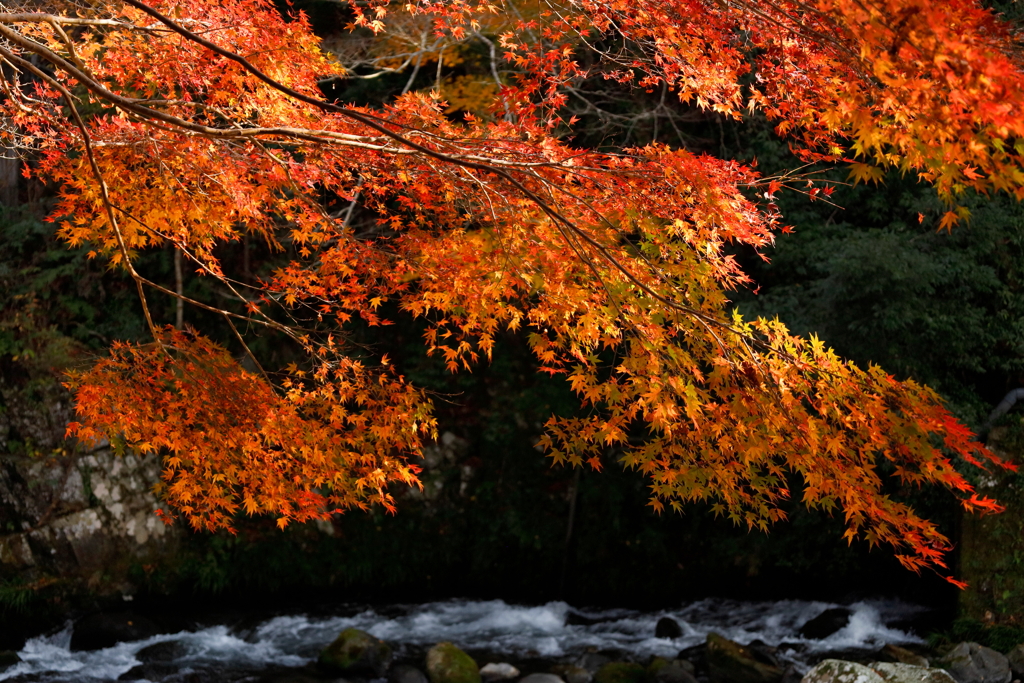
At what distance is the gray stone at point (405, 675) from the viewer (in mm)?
7098

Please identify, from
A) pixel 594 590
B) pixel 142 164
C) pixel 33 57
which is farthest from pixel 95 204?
pixel 33 57

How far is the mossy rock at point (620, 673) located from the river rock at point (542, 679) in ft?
1.29

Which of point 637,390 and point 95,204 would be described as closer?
point 637,390

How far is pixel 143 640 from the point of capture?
7.89 meters

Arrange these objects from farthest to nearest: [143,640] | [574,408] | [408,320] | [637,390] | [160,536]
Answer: [408,320], [574,408], [160,536], [143,640], [637,390]

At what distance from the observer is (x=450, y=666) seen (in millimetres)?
7246

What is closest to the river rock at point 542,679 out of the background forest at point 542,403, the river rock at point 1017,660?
the background forest at point 542,403

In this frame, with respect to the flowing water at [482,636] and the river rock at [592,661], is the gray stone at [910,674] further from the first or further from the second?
the river rock at [592,661]

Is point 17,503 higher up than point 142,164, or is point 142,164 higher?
point 142,164

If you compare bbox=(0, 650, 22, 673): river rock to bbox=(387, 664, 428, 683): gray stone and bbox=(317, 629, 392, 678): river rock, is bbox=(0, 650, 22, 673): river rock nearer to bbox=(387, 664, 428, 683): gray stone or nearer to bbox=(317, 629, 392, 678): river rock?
bbox=(317, 629, 392, 678): river rock

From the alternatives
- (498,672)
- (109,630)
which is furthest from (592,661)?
(109,630)

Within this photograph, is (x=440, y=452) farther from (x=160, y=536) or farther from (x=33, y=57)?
(x=33, y=57)

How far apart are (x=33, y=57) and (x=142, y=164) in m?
6.98

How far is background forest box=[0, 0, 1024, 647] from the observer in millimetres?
7668
